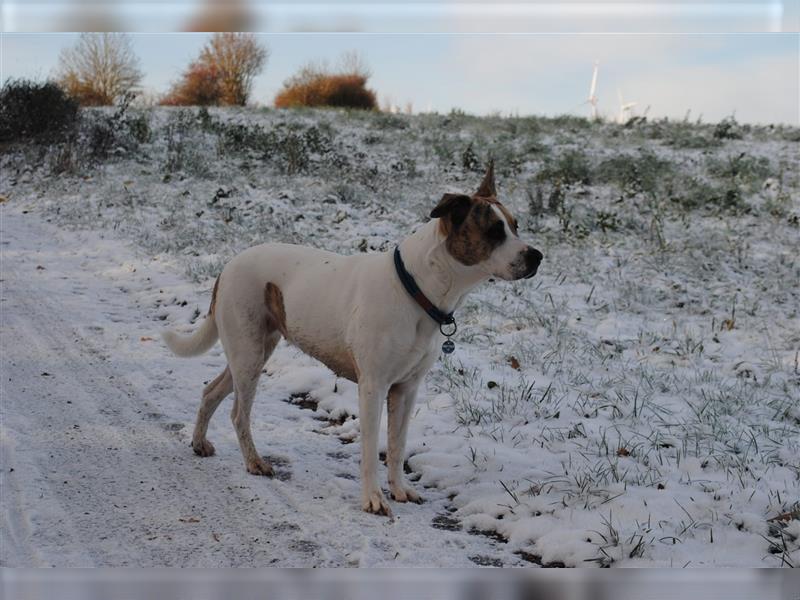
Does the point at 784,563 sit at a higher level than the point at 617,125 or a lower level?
lower

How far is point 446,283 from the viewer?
3.51m

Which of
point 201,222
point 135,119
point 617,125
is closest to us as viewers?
point 201,222

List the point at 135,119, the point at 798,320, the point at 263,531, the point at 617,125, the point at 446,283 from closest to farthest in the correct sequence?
the point at 263,531 → the point at 446,283 → the point at 798,320 → the point at 135,119 → the point at 617,125

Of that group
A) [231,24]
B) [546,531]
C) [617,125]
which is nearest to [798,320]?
[546,531]

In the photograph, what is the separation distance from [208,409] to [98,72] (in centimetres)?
743

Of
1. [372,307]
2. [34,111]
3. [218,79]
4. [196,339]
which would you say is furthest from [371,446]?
[218,79]

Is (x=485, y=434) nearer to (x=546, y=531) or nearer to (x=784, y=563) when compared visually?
(x=546, y=531)

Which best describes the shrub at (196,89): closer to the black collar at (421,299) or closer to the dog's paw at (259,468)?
the dog's paw at (259,468)

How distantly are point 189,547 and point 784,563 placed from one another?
2380 mm

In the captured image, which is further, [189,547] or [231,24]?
[189,547]

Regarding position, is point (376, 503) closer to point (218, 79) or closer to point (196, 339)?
point (196, 339)

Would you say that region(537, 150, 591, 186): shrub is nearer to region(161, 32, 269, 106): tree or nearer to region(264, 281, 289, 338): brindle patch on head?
region(161, 32, 269, 106): tree

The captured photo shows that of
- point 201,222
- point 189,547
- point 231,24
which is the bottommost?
point 189,547

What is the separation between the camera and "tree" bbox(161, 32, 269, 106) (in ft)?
31.7
